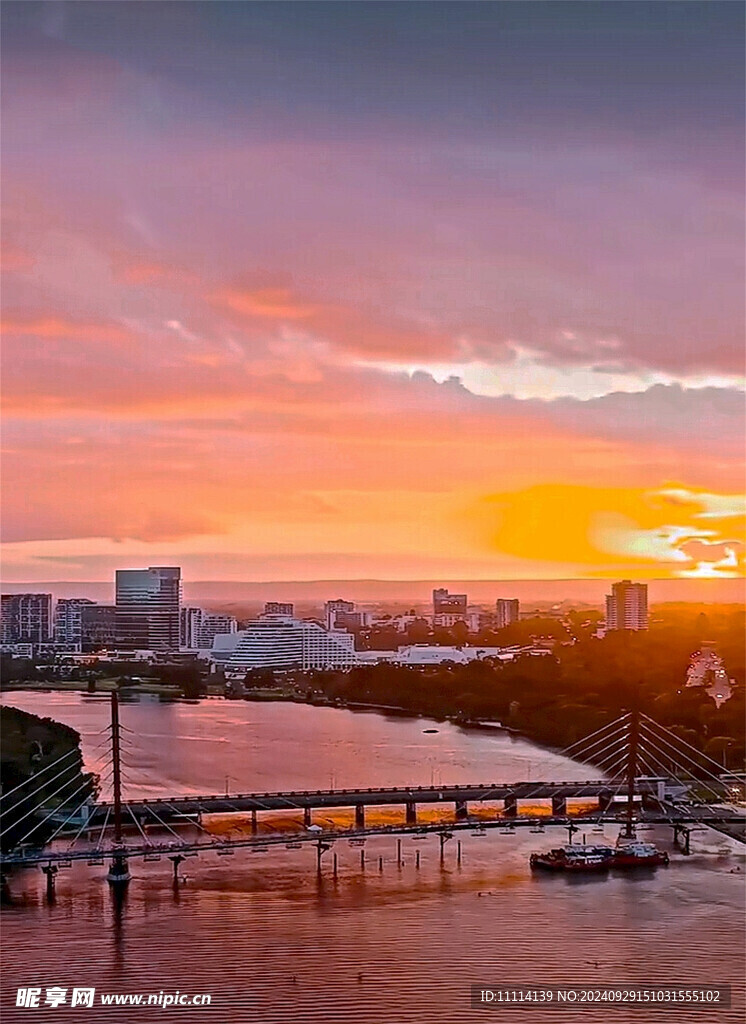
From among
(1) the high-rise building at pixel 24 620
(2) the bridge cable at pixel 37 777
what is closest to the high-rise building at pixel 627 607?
(2) the bridge cable at pixel 37 777

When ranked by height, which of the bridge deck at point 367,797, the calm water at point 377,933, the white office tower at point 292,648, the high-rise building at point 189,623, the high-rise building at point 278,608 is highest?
the high-rise building at point 278,608

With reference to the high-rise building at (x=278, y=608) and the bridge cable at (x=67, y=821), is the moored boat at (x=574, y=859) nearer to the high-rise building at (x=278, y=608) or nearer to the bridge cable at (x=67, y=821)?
the bridge cable at (x=67, y=821)

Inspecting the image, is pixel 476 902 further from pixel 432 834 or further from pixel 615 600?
pixel 615 600

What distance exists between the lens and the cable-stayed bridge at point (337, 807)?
15.4 ft

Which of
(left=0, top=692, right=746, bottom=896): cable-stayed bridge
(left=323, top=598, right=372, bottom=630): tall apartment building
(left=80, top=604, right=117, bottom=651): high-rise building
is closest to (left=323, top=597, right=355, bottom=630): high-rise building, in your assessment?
(left=323, top=598, right=372, bottom=630): tall apartment building

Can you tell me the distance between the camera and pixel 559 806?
566cm

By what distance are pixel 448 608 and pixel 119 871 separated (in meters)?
5.13

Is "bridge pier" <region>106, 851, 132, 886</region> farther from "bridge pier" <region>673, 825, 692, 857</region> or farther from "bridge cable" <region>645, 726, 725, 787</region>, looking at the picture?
"bridge cable" <region>645, 726, 725, 787</region>

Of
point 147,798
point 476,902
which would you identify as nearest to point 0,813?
point 147,798

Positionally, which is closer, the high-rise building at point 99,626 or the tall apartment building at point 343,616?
the tall apartment building at point 343,616

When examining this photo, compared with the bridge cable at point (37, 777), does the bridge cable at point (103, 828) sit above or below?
below

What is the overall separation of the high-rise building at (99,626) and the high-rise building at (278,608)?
134 cm

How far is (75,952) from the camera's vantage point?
3441 mm

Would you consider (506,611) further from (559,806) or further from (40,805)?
(40,805)
